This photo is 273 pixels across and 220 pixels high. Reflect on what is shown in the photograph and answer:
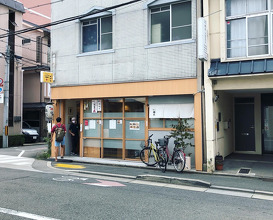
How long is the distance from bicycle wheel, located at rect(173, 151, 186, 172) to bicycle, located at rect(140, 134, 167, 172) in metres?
0.39

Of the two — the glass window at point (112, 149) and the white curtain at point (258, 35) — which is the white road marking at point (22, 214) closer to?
the glass window at point (112, 149)

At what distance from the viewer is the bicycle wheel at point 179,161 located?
9828 mm

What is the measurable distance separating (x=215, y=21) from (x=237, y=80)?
2326mm

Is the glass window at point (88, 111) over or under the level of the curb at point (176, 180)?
over

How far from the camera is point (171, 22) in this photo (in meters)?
11.3

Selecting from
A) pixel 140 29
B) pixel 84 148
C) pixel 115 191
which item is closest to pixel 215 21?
pixel 140 29

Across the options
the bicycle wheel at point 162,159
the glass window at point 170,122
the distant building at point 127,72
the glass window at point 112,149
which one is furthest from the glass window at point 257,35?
the glass window at point 112,149

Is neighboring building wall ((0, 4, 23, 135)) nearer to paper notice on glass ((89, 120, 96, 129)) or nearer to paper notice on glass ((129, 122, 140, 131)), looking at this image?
paper notice on glass ((89, 120, 96, 129))

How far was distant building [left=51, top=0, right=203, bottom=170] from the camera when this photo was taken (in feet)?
35.6

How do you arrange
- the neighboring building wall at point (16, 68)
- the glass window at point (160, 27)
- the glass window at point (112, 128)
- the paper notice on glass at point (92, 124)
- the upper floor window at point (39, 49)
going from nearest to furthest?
1. the glass window at point (160, 27)
2. the glass window at point (112, 128)
3. the paper notice on glass at point (92, 124)
4. the neighboring building wall at point (16, 68)
5. the upper floor window at point (39, 49)

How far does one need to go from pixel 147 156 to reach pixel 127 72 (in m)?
3.62

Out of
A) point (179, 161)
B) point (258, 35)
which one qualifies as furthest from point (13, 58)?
point (258, 35)

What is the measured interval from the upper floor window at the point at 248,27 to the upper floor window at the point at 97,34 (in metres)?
5.25

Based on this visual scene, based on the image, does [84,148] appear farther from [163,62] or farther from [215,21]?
[215,21]
